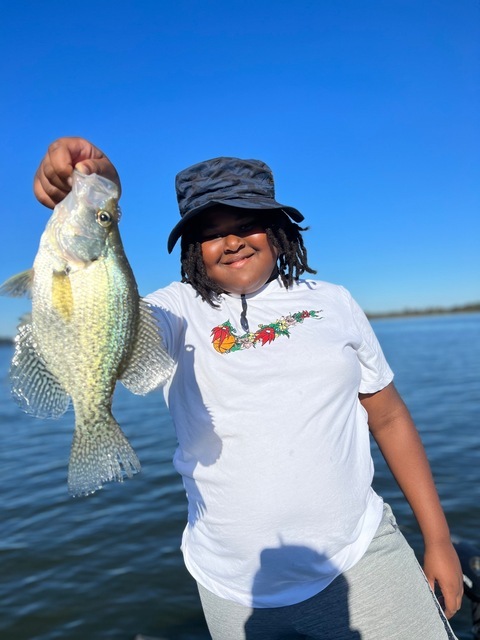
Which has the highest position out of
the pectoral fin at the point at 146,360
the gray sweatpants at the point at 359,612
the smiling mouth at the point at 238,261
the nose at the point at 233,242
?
the nose at the point at 233,242

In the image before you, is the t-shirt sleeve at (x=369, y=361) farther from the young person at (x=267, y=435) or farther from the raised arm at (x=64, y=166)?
the raised arm at (x=64, y=166)

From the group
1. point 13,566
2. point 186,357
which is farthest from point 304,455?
point 13,566

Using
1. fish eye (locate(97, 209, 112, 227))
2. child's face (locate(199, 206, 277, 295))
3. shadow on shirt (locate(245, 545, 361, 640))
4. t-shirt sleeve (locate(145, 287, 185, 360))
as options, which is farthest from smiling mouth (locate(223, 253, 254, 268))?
shadow on shirt (locate(245, 545, 361, 640))

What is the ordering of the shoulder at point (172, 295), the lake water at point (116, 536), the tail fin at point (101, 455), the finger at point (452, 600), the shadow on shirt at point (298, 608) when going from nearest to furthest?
the tail fin at point (101, 455) < the shadow on shirt at point (298, 608) < the shoulder at point (172, 295) < the finger at point (452, 600) < the lake water at point (116, 536)

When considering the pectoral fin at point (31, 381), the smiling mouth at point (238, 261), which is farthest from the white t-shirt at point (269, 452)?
the pectoral fin at point (31, 381)

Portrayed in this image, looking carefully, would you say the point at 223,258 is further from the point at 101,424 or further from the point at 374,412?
the point at 374,412

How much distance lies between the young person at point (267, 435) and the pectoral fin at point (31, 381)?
0.61 m

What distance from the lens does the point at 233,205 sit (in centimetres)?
239

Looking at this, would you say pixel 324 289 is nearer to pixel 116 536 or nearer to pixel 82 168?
pixel 82 168

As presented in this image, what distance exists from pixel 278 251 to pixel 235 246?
1.09 ft

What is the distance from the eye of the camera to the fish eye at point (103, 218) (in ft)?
6.35

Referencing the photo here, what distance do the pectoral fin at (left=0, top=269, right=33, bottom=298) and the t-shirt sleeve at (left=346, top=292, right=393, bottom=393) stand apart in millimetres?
1668

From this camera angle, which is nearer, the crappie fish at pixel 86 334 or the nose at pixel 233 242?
the crappie fish at pixel 86 334

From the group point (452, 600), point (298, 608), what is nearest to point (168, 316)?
point (298, 608)
